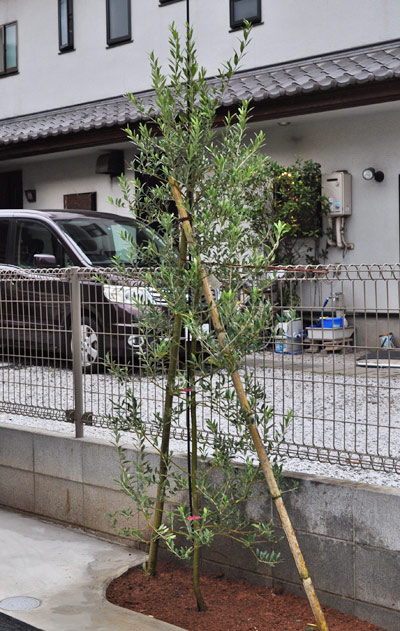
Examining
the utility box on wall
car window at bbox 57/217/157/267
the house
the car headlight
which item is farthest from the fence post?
the utility box on wall

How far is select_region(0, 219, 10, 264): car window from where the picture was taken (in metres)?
9.51

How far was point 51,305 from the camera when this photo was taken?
208 inches

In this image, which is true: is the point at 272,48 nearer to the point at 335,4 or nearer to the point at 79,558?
the point at 335,4

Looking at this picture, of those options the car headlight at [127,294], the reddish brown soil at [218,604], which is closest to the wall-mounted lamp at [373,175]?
the car headlight at [127,294]

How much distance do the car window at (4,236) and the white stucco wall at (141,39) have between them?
511 cm

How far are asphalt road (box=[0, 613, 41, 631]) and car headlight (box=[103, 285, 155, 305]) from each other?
1401 mm

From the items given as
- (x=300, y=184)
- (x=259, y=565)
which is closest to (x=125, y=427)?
(x=259, y=565)

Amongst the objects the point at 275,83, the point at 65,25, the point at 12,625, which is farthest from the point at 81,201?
the point at 12,625

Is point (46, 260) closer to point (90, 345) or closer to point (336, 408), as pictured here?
point (90, 345)

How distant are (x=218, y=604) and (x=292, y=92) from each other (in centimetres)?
759

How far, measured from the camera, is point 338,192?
10930 mm

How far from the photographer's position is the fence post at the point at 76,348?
5.02 metres

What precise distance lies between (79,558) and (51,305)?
5.10 feet

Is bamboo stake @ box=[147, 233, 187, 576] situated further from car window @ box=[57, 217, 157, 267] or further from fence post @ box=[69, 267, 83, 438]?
car window @ box=[57, 217, 157, 267]
